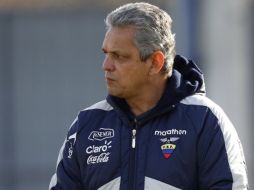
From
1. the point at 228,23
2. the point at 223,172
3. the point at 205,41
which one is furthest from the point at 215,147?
the point at 228,23

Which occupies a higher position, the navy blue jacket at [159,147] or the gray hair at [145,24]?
the gray hair at [145,24]

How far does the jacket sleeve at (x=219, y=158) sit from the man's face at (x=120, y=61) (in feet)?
1.45

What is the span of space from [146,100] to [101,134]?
29 cm

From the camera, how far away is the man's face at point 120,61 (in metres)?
5.79

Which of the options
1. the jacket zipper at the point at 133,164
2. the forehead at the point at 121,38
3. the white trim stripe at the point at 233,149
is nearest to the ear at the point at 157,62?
the forehead at the point at 121,38

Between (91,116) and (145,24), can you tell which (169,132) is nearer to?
(91,116)

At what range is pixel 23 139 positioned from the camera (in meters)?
14.5

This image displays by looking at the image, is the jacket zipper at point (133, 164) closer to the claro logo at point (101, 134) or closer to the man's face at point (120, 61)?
the claro logo at point (101, 134)

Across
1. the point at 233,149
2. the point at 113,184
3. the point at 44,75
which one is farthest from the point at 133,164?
the point at 44,75

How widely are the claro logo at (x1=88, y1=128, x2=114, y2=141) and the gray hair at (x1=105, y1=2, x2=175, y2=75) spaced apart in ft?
1.33

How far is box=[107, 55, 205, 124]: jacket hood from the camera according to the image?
19.1 feet

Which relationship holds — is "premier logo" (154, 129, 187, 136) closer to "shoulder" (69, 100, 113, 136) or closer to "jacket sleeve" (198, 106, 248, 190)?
"jacket sleeve" (198, 106, 248, 190)

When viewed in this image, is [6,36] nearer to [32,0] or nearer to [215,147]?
[32,0]

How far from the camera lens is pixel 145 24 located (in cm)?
578
